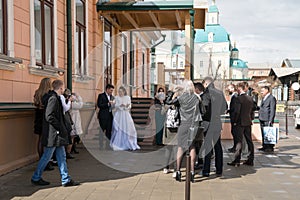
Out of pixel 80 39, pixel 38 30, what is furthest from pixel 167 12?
pixel 38 30

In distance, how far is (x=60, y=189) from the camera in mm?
5516

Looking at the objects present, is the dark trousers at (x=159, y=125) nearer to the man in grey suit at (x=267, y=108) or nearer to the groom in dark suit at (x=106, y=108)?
the groom in dark suit at (x=106, y=108)

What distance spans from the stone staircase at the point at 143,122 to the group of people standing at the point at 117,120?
0.95 metres

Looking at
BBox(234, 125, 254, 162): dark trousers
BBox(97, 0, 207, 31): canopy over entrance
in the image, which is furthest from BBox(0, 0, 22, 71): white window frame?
BBox(97, 0, 207, 31): canopy over entrance

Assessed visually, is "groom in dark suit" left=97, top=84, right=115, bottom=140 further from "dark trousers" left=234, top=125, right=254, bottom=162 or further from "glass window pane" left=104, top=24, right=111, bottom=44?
"glass window pane" left=104, top=24, right=111, bottom=44

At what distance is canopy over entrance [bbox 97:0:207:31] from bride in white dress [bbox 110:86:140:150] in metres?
3.13

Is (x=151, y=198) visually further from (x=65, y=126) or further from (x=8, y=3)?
(x=8, y=3)

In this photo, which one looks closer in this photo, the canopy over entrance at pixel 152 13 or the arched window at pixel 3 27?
the arched window at pixel 3 27

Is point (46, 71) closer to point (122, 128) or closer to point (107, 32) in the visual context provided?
point (122, 128)

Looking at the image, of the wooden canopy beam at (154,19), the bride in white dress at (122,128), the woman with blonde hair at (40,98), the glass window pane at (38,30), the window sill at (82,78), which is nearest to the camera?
the woman with blonde hair at (40,98)

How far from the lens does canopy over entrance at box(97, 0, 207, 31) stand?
1088 centimetres

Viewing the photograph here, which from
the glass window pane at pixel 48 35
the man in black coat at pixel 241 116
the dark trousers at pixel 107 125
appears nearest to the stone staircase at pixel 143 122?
the dark trousers at pixel 107 125

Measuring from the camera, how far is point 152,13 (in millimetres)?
11688

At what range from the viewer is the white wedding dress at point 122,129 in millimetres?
9383
